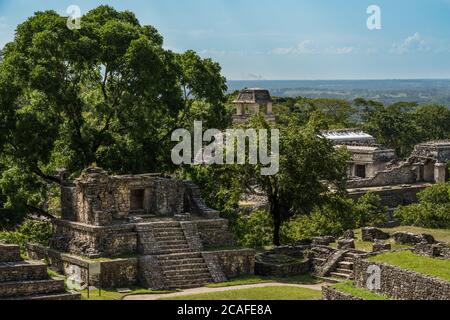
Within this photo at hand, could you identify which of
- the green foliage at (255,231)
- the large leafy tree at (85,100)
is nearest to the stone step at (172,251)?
the green foliage at (255,231)

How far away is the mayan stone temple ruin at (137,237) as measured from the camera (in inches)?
1155

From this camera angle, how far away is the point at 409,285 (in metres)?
23.7

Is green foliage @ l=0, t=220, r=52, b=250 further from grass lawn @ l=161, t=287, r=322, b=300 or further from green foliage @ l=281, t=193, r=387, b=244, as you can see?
green foliage @ l=281, t=193, r=387, b=244

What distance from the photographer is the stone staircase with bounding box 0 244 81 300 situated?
24.0 m

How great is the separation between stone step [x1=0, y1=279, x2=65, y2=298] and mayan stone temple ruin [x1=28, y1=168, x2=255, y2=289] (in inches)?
143

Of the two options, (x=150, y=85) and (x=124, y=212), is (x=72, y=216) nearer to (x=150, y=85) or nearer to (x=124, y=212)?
(x=124, y=212)

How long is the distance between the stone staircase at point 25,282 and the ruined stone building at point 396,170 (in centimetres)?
2994

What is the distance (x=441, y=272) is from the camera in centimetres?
2386

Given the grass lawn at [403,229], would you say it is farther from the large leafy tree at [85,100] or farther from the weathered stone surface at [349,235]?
the large leafy tree at [85,100]

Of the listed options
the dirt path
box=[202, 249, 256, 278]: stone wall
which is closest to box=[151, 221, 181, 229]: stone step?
box=[202, 249, 256, 278]: stone wall

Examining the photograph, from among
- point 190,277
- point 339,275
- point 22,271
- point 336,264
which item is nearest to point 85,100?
point 190,277

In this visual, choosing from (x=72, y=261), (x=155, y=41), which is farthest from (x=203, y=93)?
(x=72, y=261)
